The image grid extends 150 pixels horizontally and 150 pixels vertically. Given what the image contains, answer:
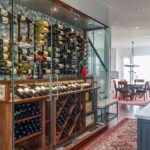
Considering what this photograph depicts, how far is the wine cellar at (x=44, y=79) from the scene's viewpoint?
2957 mm

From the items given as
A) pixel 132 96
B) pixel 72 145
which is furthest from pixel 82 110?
pixel 132 96

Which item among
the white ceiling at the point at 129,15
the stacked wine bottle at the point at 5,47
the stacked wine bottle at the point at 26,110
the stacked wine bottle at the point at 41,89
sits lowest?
the stacked wine bottle at the point at 26,110

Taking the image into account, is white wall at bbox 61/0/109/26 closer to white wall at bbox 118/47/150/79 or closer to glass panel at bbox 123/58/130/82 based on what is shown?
white wall at bbox 118/47/150/79

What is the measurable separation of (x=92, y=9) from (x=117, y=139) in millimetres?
2888

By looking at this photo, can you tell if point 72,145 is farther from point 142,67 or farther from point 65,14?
point 142,67

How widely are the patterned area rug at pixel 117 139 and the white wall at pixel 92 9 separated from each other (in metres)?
2.65

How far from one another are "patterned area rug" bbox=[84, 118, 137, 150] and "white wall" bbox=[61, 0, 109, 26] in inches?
104

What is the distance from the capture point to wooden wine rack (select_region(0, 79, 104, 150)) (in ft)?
9.14

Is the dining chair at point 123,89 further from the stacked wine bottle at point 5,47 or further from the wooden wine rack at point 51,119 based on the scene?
the stacked wine bottle at point 5,47

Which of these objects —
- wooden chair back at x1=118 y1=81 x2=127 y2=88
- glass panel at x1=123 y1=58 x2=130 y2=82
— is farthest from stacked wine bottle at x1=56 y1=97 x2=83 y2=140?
glass panel at x1=123 y1=58 x2=130 y2=82

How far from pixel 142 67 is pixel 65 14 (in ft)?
37.0

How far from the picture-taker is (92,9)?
16.0 ft

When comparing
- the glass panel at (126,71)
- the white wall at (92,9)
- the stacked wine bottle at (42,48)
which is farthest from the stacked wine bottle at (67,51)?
the glass panel at (126,71)

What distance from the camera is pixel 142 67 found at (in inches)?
567
